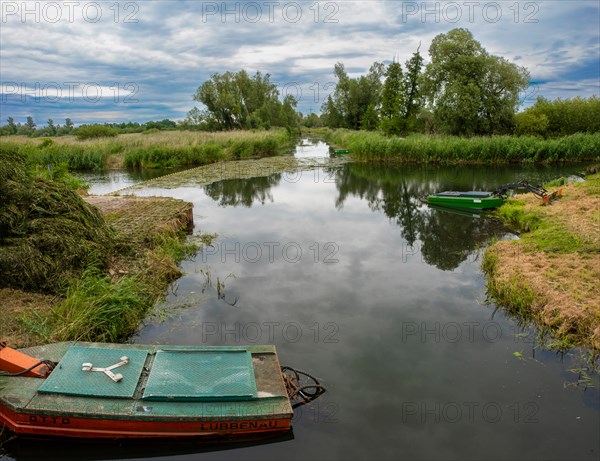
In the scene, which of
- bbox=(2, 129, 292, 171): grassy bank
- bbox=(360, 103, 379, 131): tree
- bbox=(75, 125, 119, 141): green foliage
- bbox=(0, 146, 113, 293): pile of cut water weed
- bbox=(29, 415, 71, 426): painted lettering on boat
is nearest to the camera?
bbox=(29, 415, 71, 426): painted lettering on boat

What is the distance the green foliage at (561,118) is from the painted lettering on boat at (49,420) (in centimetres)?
3840

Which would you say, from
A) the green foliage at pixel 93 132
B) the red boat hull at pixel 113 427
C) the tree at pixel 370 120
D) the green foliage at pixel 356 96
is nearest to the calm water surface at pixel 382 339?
the red boat hull at pixel 113 427

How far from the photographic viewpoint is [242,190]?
63.9ft

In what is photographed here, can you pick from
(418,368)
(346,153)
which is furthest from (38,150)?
(418,368)

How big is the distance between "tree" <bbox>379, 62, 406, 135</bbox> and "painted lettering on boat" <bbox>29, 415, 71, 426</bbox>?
36577 millimetres

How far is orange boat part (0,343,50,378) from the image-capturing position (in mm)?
4535

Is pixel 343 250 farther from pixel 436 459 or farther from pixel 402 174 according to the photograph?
pixel 402 174

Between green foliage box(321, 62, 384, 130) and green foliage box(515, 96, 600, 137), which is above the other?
green foliage box(321, 62, 384, 130)

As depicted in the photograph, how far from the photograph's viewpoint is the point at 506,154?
1069 inches

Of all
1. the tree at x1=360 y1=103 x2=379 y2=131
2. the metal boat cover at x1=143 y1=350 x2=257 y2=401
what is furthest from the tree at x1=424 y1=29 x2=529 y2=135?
the metal boat cover at x1=143 y1=350 x2=257 y2=401

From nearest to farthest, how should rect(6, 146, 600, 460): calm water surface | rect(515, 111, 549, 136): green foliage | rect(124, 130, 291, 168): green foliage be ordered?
rect(6, 146, 600, 460): calm water surface < rect(124, 130, 291, 168): green foliage < rect(515, 111, 549, 136): green foliage

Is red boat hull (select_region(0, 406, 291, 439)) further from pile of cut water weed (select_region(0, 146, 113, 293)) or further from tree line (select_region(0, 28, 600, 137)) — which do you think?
tree line (select_region(0, 28, 600, 137))

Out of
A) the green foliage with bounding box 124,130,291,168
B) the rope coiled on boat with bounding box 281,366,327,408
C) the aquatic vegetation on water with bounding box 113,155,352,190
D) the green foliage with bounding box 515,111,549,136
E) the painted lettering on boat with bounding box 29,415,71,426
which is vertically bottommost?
the rope coiled on boat with bounding box 281,366,327,408

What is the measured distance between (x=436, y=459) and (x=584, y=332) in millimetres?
3292
